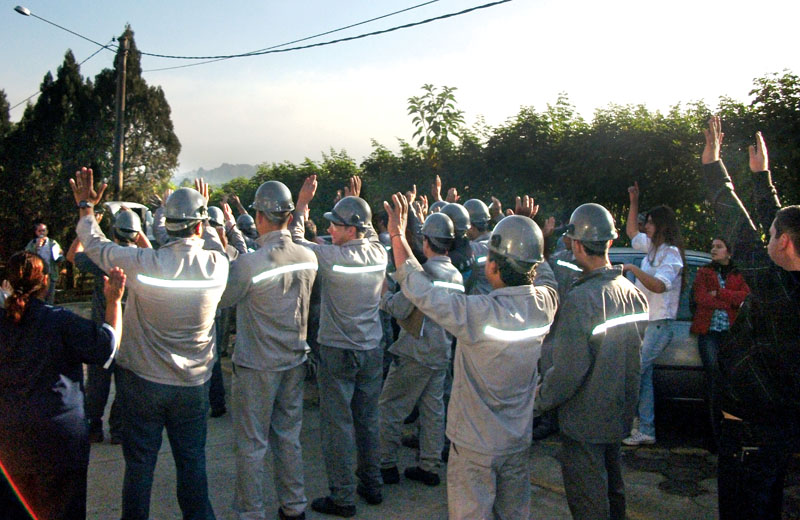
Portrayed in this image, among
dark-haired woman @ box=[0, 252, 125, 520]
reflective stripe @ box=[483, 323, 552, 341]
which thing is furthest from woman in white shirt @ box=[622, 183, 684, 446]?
dark-haired woman @ box=[0, 252, 125, 520]

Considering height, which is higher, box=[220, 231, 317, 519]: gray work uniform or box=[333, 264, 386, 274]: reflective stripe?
box=[333, 264, 386, 274]: reflective stripe

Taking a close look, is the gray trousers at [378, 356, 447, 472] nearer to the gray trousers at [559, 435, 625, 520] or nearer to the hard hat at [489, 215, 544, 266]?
the gray trousers at [559, 435, 625, 520]

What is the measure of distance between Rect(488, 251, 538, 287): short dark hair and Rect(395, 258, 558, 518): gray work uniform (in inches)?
1.5

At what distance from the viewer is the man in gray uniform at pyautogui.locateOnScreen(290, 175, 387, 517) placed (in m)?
4.89

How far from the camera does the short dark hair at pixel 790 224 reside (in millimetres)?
3266

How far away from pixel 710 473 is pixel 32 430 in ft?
16.6

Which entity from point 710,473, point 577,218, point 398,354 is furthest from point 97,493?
point 710,473

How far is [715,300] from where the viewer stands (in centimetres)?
616

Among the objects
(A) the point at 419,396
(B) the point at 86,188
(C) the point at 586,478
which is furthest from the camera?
(A) the point at 419,396

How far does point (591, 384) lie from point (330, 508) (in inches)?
86.5

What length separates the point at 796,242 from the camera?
10.7 ft

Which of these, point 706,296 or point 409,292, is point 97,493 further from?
point 706,296

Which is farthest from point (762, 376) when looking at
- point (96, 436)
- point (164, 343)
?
point (96, 436)

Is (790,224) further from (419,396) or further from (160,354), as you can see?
(160,354)
